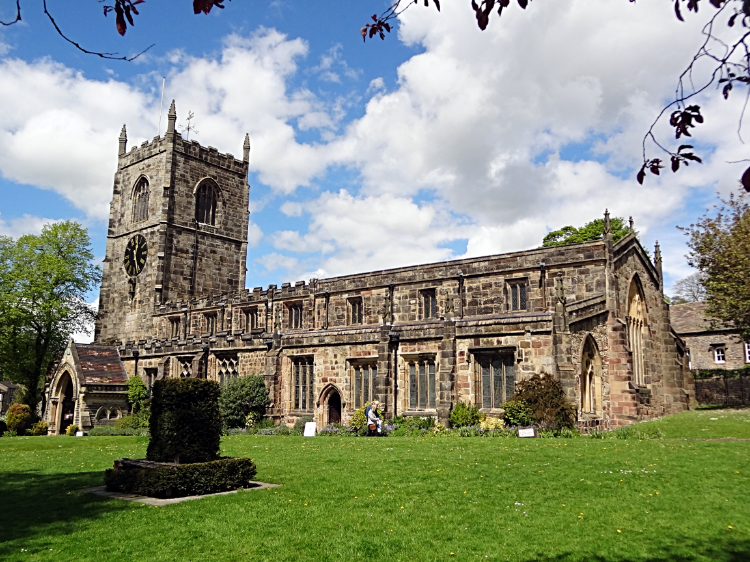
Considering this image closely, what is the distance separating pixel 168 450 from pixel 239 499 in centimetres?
236

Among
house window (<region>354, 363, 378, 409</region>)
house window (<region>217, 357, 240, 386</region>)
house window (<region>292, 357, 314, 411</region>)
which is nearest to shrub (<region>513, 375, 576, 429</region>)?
house window (<region>354, 363, 378, 409</region>)

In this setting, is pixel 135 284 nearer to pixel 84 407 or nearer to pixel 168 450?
pixel 84 407

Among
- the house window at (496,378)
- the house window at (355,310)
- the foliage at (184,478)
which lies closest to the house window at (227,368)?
the house window at (355,310)

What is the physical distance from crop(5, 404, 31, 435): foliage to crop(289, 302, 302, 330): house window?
17059mm

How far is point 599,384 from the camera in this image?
87.7ft

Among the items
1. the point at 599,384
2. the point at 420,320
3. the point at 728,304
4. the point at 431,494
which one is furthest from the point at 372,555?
the point at 728,304

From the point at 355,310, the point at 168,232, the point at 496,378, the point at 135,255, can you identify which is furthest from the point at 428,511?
the point at 135,255

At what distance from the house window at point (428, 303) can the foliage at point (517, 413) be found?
1025 centimetres

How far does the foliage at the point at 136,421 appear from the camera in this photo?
34344 millimetres

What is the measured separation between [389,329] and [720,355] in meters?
33.4

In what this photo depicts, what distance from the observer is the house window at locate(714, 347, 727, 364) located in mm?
47906

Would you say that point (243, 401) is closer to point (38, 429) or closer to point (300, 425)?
point (300, 425)

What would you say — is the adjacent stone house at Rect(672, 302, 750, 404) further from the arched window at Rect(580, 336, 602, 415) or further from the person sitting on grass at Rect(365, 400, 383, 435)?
the person sitting on grass at Rect(365, 400, 383, 435)

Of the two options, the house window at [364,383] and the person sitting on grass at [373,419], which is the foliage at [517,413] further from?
the house window at [364,383]
